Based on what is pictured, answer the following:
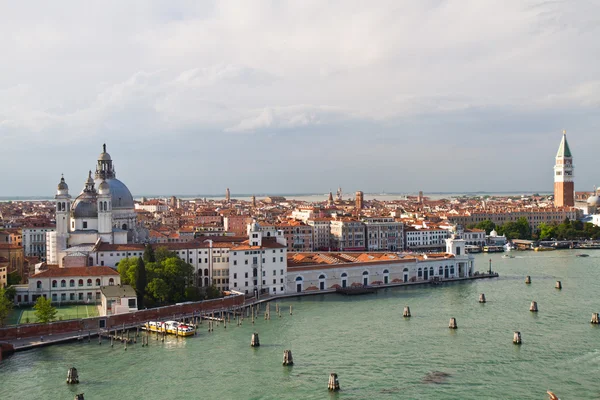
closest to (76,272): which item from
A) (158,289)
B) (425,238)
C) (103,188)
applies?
(158,289)

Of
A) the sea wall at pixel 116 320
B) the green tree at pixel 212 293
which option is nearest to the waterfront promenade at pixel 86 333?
the sea wall at pixel 116 320

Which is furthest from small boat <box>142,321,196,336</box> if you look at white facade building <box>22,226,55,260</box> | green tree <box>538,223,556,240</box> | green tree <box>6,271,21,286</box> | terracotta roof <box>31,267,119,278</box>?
green tree <box>538,223,556,240</box>

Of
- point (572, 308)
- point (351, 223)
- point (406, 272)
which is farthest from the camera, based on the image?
point (351, 223)

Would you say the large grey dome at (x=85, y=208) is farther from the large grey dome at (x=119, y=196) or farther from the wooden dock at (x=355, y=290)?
the wooden dock at (x=355, y=290)

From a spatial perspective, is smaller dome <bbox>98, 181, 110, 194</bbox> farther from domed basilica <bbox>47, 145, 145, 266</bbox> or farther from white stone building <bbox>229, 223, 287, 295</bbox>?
white stone building <bbox>229, 223, 287, 295</bbox>

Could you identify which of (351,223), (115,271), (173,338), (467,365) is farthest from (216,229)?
(467,365)

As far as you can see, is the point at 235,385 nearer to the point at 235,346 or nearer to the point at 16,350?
the point at 235,346
